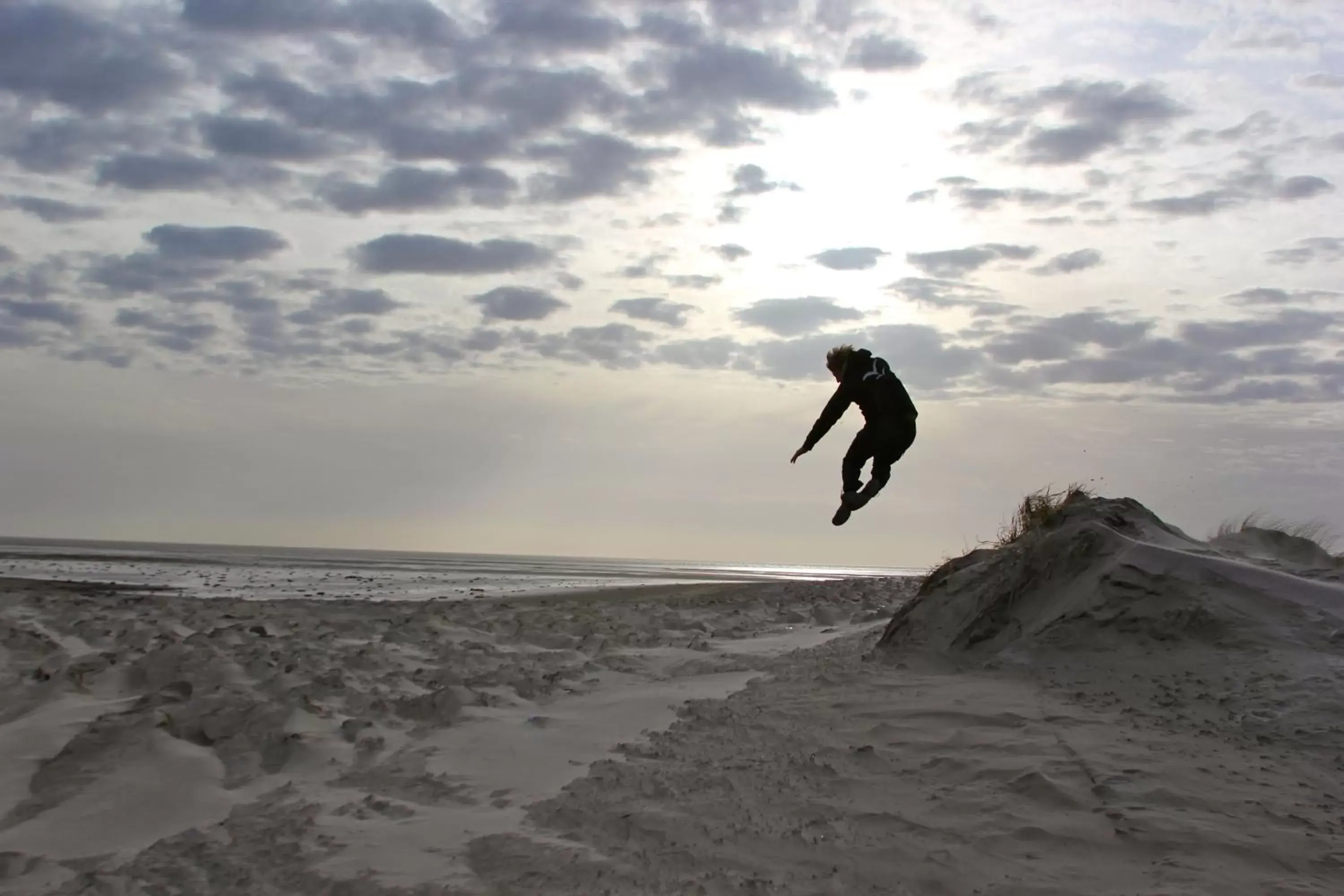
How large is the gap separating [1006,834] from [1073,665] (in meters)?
1.91

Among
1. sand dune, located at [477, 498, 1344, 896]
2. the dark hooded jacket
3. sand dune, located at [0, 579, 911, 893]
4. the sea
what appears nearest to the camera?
sand dune, located at [477, 498, 1344, 896]

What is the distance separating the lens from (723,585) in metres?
16.6

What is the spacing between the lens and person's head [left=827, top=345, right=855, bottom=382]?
797 centimetres

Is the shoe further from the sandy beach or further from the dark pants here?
the sandy beach

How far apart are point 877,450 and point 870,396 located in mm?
435

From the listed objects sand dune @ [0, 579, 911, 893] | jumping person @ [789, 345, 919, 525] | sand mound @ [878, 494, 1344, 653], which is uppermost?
jumping person @ [789, 345, 919, 525]

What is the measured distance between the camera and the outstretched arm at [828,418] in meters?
7.79

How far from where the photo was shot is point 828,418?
787 cm

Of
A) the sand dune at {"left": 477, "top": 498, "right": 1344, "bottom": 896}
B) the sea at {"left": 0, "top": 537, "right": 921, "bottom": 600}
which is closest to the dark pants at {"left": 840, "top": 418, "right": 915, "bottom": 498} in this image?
the sand dune at {"left": 477, "top": 498, "right": 1344, "bottom": 896}

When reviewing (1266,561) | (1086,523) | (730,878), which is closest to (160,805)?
(730,878)

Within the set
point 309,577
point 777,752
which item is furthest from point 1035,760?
point 309,577

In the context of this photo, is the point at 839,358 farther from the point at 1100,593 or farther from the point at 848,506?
the point at 1100,593

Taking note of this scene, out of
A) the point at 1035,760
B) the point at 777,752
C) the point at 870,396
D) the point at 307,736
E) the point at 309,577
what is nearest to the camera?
the point at 1035,760

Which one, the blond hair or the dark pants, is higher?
the blond hair
